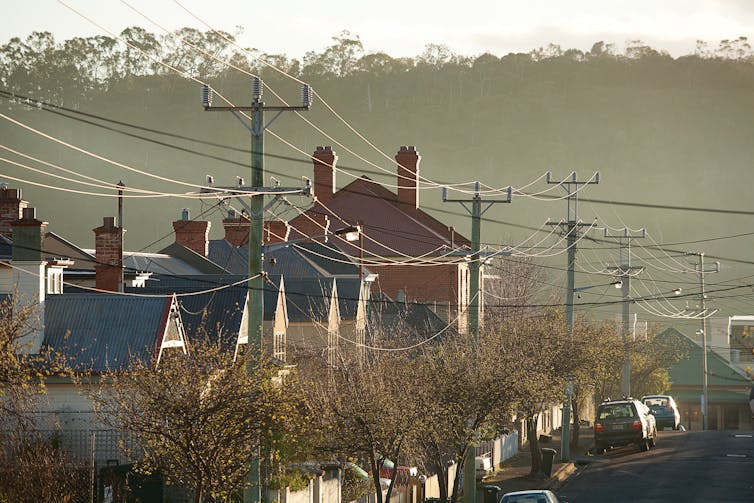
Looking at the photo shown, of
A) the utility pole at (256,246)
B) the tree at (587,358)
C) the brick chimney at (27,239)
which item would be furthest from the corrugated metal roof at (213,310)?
the tree at (587,358)

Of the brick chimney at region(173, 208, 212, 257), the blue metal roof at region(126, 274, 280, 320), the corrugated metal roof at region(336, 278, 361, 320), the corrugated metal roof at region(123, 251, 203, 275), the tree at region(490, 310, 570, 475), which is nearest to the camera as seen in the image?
the blue metal roof at region(126, 274, 280, 320)

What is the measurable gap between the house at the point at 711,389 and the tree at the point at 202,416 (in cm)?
8849

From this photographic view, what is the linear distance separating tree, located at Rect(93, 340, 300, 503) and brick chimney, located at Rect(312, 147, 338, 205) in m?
57.4

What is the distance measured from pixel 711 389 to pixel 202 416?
9551 cm

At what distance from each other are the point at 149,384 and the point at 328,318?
27728mm

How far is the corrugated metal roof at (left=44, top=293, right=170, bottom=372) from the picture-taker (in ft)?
111

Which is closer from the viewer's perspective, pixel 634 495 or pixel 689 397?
pixel 634 495

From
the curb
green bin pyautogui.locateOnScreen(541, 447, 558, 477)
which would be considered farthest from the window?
green bin pyautogui.locateOnScreen(541, 447, 558, 477)

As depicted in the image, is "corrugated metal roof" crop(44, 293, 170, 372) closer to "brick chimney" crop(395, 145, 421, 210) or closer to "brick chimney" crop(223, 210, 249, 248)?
"brick chimney" crop(223, 210, 249, 248)

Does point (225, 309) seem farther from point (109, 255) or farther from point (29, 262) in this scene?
point (29, 262)

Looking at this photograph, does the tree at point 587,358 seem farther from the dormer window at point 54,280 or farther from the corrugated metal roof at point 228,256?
the dormer window at point 54,280

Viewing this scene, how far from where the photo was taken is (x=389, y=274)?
78.7 m

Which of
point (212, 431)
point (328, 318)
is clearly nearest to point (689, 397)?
point (328, 318)

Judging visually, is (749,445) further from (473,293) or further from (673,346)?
(673,346)
